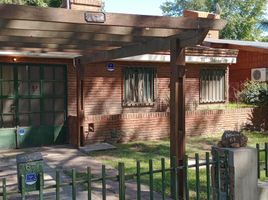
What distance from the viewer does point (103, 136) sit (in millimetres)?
12180

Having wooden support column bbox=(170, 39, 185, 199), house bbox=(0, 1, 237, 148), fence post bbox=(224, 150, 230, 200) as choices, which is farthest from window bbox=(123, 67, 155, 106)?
fence post bbox=(224, 150, 230, 200)

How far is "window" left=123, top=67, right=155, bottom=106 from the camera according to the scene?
1400cm

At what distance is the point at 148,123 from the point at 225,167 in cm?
793

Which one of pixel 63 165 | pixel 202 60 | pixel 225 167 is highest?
pixel 202 60

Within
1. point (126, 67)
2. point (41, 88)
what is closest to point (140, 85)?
point (126, 67)

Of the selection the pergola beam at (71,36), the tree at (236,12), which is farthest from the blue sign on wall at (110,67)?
the tree at (236,12)

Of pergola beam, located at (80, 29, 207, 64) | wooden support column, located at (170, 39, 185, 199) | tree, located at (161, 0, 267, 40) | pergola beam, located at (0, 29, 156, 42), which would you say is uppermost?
tree, located at (161, 0, 267, 40)

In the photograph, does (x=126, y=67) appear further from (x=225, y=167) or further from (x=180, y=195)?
(x=225, y=167)

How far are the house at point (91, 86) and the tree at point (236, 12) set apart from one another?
29249 mm

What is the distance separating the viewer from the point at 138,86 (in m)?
14.2

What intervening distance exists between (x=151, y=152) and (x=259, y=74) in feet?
37.8

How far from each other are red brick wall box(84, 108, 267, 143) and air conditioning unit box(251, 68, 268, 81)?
5.43 meters

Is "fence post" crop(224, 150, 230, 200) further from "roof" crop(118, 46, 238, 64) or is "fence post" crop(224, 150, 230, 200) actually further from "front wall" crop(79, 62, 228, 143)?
"roof" crop(118, 46, 238, 64)

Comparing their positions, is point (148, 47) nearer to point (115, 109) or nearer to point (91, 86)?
point (91, 86)
